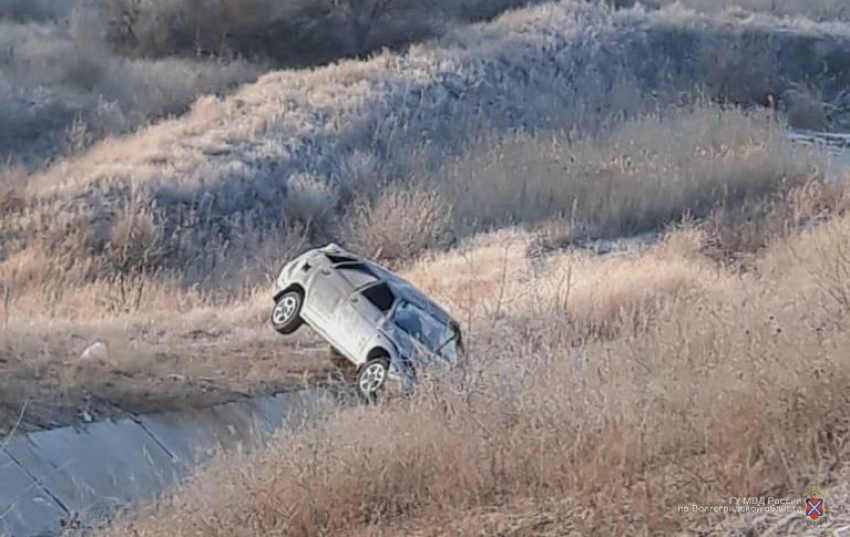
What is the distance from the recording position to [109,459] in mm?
8172

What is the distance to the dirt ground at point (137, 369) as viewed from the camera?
338 inches

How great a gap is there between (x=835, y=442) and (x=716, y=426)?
53cm

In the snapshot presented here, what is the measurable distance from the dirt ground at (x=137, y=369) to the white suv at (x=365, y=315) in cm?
38

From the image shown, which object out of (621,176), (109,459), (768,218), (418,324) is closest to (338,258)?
(418,324)

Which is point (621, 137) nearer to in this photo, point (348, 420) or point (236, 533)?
point (348, 420)

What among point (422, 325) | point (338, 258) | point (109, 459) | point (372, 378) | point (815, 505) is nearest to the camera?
point (815, 505)

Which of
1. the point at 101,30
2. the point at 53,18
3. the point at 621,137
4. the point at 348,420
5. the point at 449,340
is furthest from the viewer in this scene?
the point at 53,18

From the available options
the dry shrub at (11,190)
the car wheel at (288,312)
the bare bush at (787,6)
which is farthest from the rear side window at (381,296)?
the bare bush at (787,6)

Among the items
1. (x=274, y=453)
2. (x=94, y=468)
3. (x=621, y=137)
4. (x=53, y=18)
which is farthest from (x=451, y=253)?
(x=53, y=18)

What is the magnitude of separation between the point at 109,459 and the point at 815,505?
16.6 feet

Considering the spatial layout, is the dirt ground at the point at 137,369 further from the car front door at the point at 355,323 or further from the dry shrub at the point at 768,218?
the dry shrub at the point at 768,218

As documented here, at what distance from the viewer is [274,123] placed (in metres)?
20.3

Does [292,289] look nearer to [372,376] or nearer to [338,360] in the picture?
[338,360]

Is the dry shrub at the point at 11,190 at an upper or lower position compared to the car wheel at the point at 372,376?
lower
